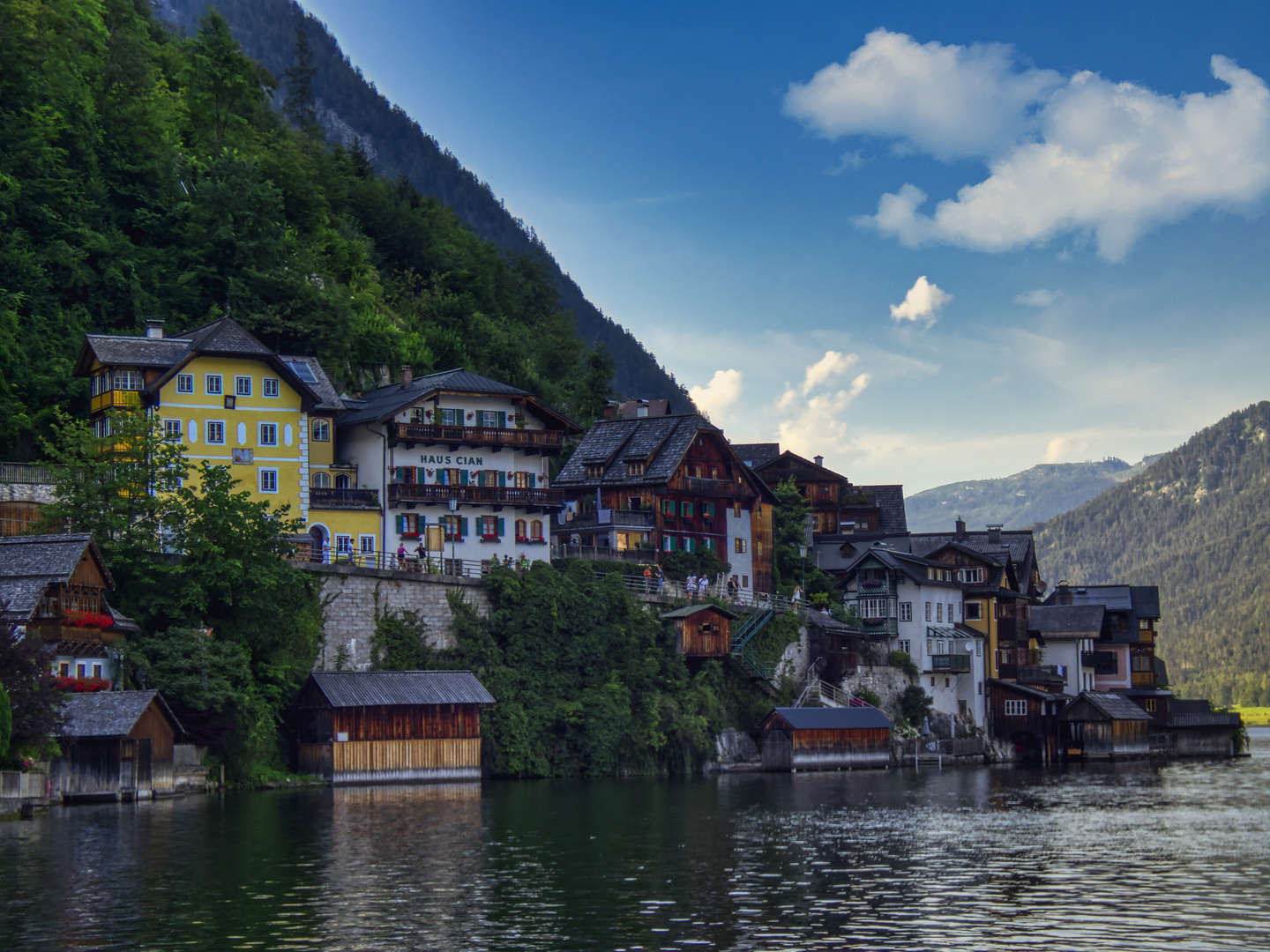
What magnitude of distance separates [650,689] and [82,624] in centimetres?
3209

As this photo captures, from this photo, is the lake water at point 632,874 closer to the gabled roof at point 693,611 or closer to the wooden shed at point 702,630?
the wooden shed at point 702,630

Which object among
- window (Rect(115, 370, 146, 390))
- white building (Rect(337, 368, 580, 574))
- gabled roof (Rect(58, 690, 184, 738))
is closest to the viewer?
gabled roof (Rect(58, 690, 184, 738))

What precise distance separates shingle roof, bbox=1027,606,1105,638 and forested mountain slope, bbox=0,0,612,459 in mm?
39425

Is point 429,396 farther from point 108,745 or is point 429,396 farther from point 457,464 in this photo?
point 108,745

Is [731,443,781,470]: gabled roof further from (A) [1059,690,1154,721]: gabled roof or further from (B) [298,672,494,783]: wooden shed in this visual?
(B) [298,672,494,783]: wooden shed

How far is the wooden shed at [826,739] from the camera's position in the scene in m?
81.8

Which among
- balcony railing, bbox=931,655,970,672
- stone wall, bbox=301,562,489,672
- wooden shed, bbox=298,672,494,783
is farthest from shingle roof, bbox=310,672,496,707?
balcony railing, bbox=931,655,970,672

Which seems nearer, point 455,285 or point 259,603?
point 259,603

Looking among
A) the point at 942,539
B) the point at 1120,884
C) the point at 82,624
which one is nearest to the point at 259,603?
the point at 82,624

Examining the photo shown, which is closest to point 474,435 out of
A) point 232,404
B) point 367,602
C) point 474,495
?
point 474,495

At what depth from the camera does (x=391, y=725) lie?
67750 mm

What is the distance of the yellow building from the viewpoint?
75875 millimetres

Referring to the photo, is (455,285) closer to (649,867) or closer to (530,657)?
(530,657)

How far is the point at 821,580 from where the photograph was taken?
356 ft
